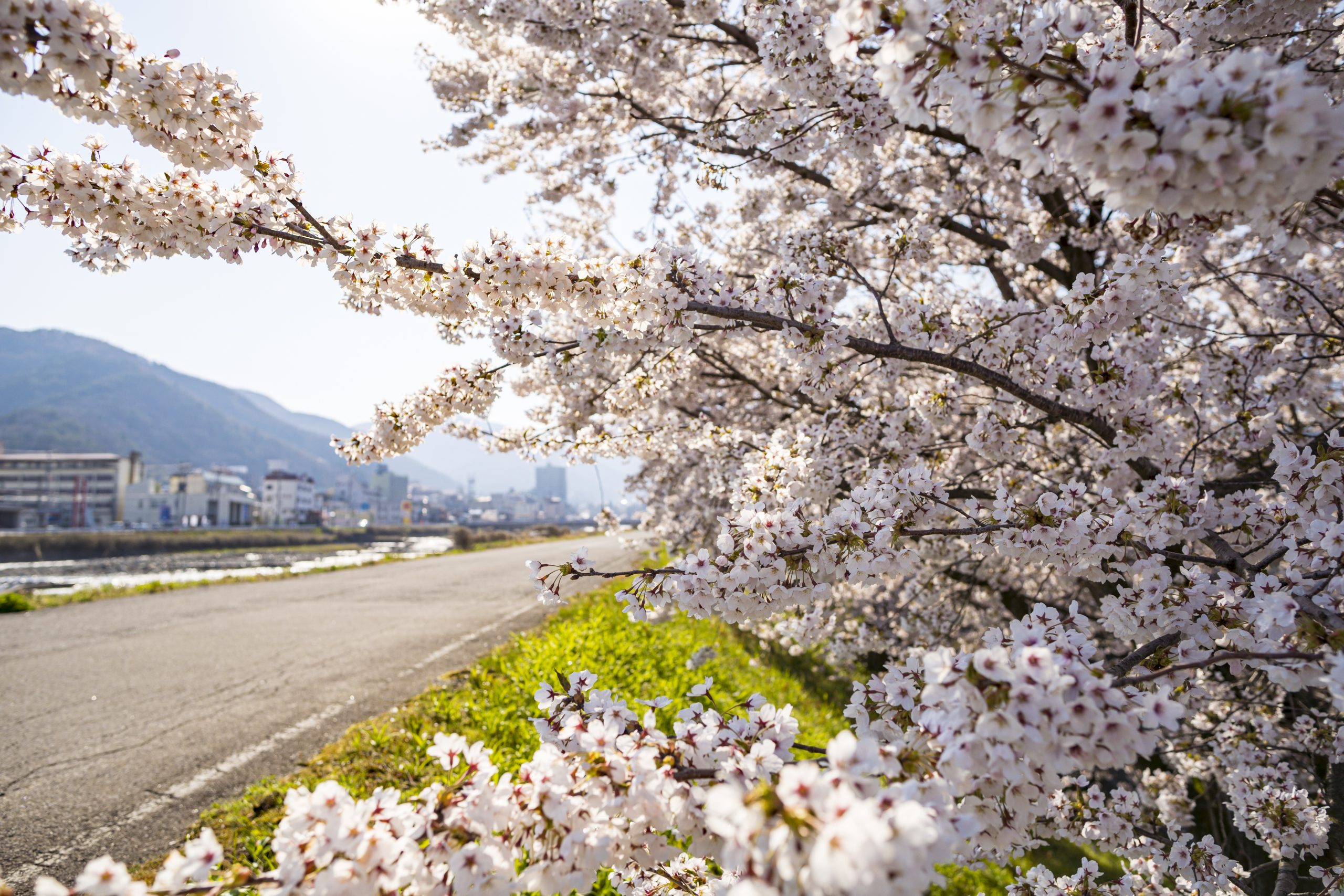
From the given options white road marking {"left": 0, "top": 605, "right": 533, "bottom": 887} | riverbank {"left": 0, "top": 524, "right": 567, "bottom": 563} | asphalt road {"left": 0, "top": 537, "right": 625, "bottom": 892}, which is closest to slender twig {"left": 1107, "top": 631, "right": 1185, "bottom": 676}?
asphalt road {"left": 0, "top": 537, "right": 625, "bottom": 892}

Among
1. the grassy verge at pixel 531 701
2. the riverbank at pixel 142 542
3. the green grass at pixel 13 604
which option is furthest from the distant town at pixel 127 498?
Answer: the grassy verge at pixel 531 701

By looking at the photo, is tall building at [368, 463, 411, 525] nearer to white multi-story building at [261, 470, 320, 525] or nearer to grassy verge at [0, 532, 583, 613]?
white multi-story building at [261, 470, 320, 525]

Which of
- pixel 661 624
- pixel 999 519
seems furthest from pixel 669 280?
pixel 661 624

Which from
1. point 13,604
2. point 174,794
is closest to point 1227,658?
point 174,794

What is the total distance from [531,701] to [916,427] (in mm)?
3863

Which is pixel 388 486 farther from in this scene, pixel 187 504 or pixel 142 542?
pixel 142 542

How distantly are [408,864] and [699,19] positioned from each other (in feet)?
20.2

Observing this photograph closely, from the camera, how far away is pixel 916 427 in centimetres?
416

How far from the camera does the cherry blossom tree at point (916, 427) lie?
1.32 meters

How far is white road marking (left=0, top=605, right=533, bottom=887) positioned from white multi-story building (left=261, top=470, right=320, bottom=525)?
102 metres

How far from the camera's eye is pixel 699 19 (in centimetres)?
529

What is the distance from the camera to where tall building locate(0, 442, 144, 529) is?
83.0 metres

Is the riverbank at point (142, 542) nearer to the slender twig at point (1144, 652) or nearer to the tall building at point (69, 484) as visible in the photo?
the slender twig at point (1144, 652)

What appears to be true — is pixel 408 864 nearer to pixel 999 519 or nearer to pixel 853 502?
pixel 853 502
